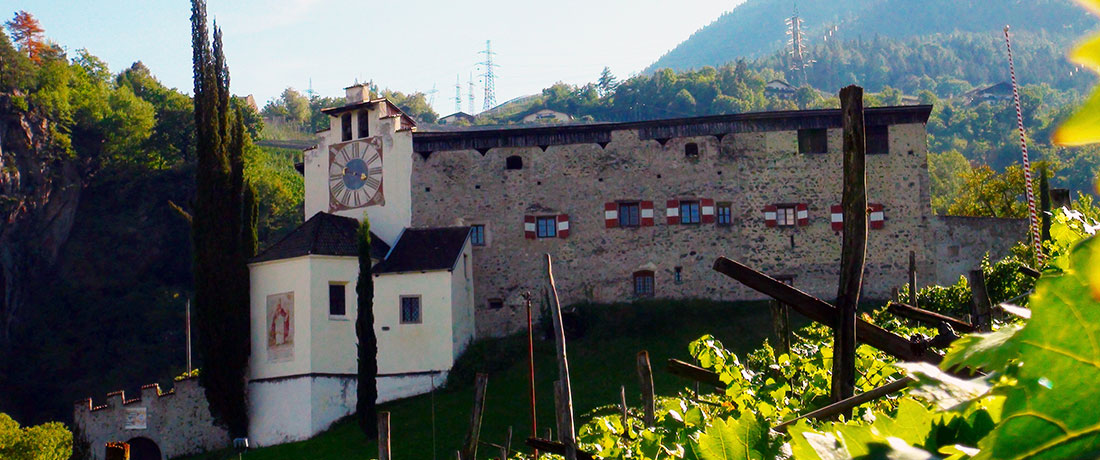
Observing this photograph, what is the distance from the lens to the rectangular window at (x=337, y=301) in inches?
1267

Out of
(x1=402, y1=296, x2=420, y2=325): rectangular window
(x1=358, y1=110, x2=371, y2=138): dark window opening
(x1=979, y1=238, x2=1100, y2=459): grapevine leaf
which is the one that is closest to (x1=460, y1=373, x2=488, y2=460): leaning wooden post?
(x1=979, y1=238, x2=1100, y2=459): grapevine leaf

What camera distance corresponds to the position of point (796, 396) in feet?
19.5

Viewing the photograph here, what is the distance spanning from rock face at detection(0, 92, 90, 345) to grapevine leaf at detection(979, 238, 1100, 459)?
157 ft

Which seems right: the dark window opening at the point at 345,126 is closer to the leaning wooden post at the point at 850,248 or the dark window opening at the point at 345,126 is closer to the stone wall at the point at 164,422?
the stone wall at the point at 164,422

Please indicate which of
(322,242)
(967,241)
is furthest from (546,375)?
(967,241)

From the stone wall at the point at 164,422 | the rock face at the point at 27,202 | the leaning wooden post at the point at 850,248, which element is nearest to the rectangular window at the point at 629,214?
the stone wall at the point at 164,422

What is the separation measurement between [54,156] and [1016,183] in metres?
36.2

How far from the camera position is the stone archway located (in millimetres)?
32281

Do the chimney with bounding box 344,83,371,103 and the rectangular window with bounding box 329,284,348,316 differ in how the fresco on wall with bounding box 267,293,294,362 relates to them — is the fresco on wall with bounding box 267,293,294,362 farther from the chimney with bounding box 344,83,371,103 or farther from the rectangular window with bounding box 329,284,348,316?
the chimney with bounding box 344,83,371,103

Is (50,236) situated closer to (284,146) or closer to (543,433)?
(284,146)

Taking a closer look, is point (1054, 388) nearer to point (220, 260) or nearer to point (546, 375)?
point (546, 375)

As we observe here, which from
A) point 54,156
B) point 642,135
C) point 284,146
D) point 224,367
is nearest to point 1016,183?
point 642,135

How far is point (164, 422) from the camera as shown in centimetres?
3178

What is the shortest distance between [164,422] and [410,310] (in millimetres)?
6845
